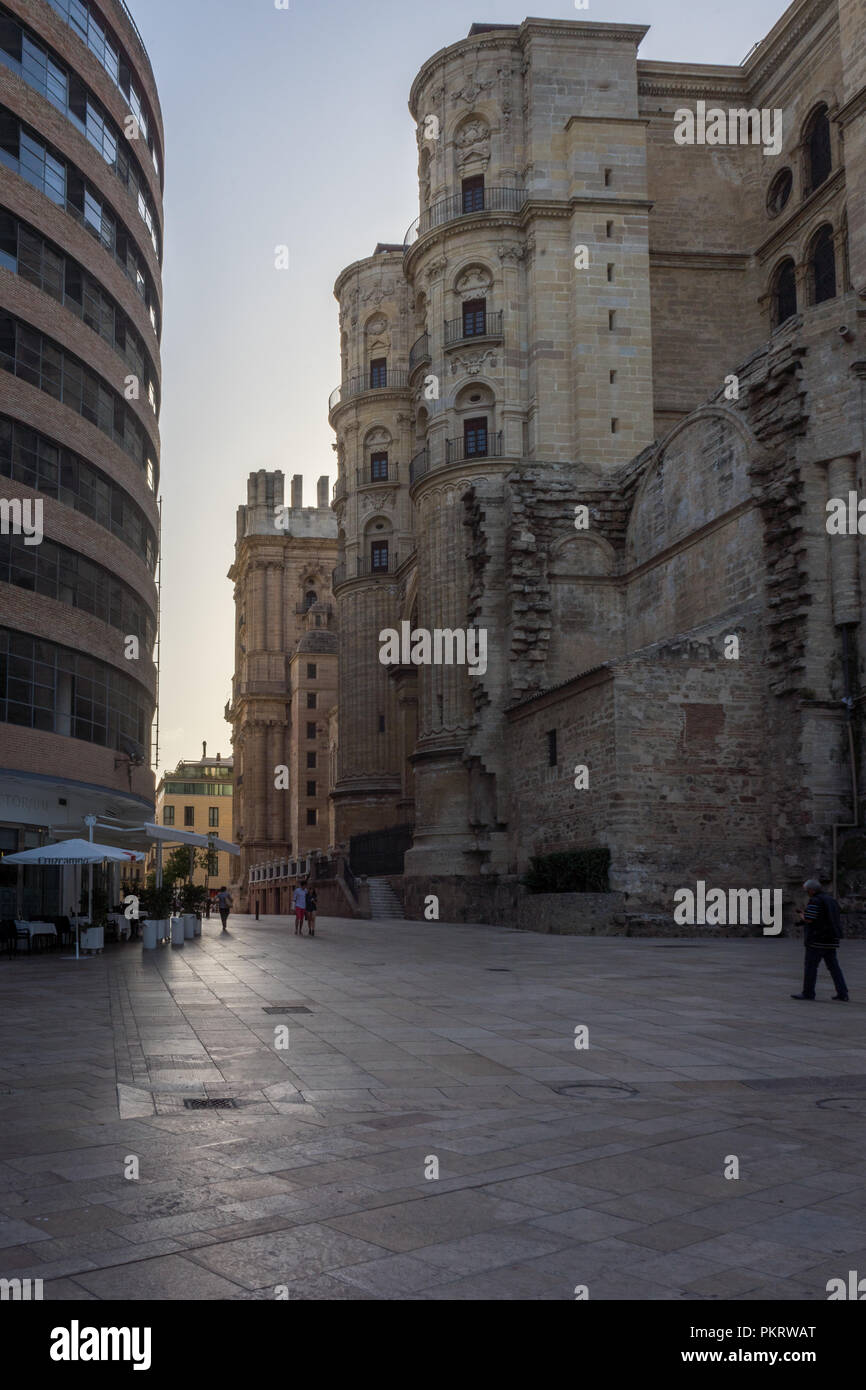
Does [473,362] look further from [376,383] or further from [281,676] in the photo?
[281,676]

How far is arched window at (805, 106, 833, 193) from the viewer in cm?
4284

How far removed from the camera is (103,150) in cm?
3816

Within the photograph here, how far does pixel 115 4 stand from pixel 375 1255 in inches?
1676

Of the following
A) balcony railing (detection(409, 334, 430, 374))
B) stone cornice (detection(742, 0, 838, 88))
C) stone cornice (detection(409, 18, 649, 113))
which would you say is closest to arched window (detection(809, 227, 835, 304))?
stone cornice (detection(742, 0, 838, 88))

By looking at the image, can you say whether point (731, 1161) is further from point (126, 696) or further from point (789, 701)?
point (126, 696)

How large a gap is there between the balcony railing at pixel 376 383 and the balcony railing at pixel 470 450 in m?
19.6

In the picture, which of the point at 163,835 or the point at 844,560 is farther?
the point at 163,835

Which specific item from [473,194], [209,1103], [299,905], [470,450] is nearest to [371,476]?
[470,450]

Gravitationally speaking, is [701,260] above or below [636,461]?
above

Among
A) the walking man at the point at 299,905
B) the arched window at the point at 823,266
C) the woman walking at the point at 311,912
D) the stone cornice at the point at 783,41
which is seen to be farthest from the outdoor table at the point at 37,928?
the stone cornice at the point at 783,41

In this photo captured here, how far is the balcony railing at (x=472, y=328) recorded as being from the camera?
4469cm

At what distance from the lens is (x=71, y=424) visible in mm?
34000

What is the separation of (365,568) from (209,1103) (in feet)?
184
